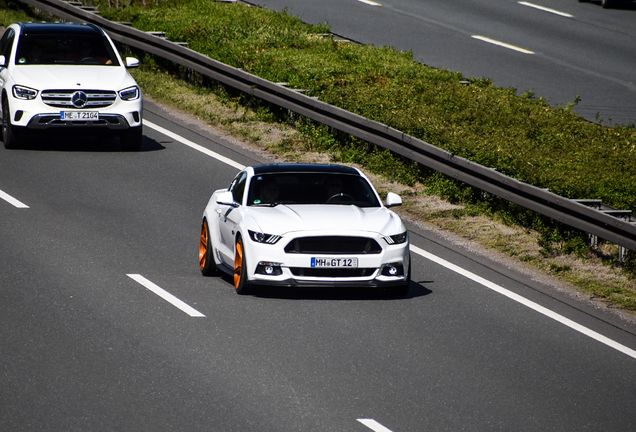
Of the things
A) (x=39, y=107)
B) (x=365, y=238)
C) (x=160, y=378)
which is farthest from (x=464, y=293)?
(x=39, y=107)

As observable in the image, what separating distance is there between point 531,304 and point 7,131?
1024cm

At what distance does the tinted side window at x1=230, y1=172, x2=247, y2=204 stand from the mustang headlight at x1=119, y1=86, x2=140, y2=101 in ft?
21.2

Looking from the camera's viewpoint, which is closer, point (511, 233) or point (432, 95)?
point (511, 233)

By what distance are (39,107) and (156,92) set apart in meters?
5.13

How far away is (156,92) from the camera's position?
22.3 metres

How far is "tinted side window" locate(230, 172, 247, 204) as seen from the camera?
1152 cm

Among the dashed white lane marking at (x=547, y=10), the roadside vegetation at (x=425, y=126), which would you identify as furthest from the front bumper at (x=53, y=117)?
the dashed white lane marking at (x=547, y=10)

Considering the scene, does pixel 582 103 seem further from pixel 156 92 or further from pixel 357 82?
pixel 156 92

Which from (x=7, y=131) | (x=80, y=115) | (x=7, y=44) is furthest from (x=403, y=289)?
(x=7, y=44)

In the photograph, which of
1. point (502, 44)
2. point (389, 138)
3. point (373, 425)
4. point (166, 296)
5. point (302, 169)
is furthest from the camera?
point (502, 44)

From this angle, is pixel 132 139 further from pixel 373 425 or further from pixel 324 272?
pixel 373 425

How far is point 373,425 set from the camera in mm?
7223

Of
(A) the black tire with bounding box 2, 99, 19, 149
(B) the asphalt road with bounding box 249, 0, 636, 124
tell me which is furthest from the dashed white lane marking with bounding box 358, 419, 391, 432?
(B) the asphalt road with bounding box 249, 0, 636, 124

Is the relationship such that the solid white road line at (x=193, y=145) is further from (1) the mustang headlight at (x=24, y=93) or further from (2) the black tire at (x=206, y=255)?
(2) the black tire at (x=206, y=255)
